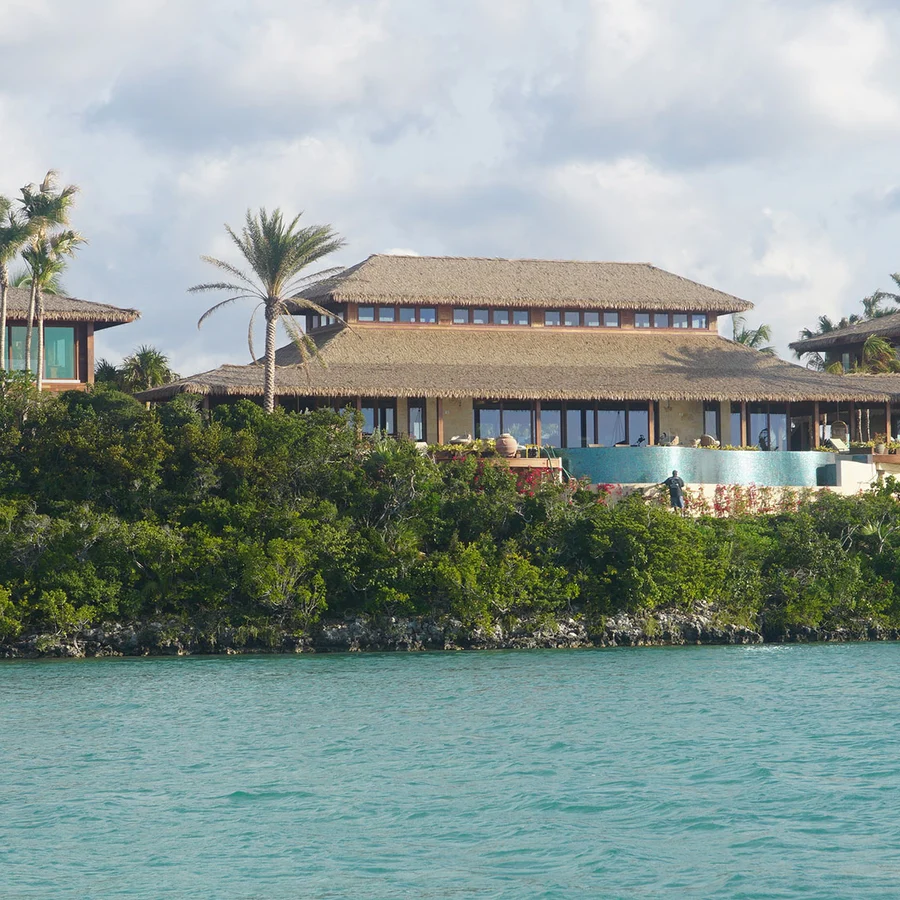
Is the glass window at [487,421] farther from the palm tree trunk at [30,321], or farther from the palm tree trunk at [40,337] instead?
the palm tree trunk at [30,321]

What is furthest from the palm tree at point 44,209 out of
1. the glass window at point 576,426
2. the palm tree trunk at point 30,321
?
the glass window at point 576,426

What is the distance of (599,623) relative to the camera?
1624 inches

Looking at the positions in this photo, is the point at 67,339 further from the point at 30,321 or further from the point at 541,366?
the point at 541,366

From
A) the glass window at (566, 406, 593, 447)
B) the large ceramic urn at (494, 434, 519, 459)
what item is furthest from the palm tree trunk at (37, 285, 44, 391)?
the glass window at (566, 406, 593, 447)

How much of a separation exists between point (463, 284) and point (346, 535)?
19.3 metres

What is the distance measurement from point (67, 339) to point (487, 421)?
16878 mm

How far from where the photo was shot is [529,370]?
174 ft

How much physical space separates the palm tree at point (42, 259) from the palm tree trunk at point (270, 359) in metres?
8.61

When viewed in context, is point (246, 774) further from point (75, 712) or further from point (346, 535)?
point (346, 535)

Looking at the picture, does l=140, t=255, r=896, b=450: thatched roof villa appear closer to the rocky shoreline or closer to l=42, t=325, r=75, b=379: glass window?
l=42, t=325, r=75, b=379: glass window

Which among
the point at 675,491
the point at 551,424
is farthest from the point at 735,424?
the point at 675,491

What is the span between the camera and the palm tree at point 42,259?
52.6 metres

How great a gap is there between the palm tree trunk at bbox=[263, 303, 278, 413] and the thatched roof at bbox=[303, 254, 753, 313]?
261 inches

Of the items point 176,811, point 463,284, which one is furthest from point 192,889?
point 463,284
